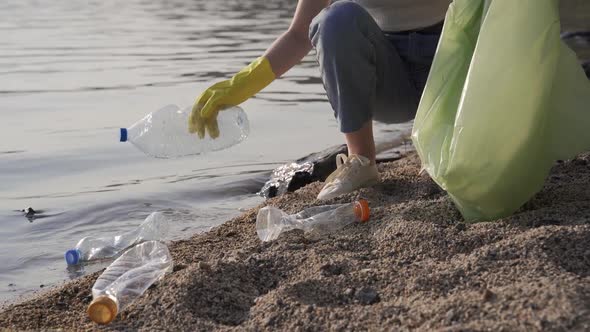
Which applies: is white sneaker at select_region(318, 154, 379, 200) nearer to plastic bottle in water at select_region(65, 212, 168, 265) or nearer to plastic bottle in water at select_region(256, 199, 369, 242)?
plastic bottle in water at select_region(256, 199, 369, 242)

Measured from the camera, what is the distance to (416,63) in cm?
386

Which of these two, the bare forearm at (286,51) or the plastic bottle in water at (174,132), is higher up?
the bare forearm at (286,51)

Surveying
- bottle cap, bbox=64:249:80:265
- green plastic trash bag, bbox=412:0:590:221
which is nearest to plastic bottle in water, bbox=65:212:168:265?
bottle cap, bbox=64:249:80:265

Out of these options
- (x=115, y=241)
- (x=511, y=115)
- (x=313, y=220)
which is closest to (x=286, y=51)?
(x=313, y=220)

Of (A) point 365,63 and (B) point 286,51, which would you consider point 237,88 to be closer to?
(B) point 286,51

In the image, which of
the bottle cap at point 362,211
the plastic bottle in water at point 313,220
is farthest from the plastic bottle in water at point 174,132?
the bottle cap at point 362,211

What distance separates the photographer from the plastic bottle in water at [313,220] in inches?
127

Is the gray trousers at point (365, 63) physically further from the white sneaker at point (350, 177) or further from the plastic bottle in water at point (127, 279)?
the plastic bottle in water at point (127, 279)

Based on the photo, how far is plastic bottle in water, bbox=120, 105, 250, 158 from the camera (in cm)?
432

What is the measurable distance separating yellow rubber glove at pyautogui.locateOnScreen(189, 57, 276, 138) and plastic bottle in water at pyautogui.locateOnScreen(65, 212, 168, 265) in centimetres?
54

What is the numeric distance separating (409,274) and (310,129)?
13.2 ft

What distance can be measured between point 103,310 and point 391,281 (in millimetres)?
816

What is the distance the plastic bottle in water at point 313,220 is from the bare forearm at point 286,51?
73 centimetres

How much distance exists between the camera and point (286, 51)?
151 inches
